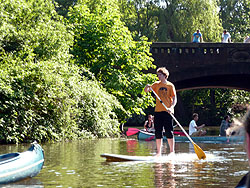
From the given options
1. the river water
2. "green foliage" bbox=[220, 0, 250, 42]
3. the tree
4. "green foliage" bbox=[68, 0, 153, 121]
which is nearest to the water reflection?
the river water

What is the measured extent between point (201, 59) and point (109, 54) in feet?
26.5

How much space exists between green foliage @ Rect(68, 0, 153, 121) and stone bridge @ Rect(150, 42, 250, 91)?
5.41 m

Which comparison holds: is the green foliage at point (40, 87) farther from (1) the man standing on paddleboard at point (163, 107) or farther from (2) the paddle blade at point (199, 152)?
(2) the paddle blade at point (199, 152)

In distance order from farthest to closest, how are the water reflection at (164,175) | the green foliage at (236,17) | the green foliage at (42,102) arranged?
the green foliage at (236,17) < the green foliage at (42,102) < the water reflection at (164,175)

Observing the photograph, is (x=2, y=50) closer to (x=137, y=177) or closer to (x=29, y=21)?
(x=29, y=21)

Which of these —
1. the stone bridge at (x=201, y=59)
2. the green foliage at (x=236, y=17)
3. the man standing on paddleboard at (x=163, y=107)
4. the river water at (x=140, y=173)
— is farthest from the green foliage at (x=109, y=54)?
the green foliage at (x=236, y=17)

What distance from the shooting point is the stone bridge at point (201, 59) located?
92.1 ft

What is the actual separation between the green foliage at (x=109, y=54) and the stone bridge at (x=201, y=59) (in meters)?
5.41

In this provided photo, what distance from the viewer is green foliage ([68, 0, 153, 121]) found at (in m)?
22.0

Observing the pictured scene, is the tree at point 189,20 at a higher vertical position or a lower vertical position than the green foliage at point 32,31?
higher

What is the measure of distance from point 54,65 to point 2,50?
1606 mm

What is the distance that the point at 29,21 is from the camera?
17.3 meters

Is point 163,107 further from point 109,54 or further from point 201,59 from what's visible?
point 201,59

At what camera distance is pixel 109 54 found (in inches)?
870
